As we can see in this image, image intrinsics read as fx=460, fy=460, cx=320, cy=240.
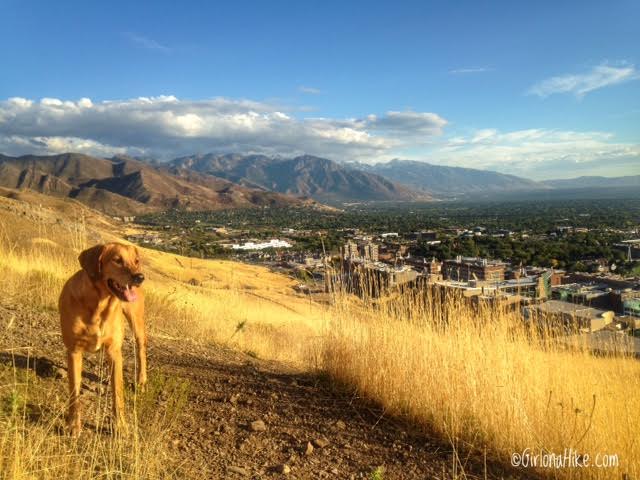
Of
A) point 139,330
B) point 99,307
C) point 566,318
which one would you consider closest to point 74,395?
point 99,307

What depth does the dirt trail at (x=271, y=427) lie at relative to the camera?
2.73 meters

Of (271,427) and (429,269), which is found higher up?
(429,269)

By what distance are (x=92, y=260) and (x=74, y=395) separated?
33.2 inches

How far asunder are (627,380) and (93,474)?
3.86 metres

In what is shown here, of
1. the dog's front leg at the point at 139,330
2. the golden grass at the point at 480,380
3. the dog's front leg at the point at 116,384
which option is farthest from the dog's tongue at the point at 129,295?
the dog's front leg at the point at 139,330

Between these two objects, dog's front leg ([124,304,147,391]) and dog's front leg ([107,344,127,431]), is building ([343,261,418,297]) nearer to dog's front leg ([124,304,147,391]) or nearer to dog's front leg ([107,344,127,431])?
dog's front leg ([124,304,147,391])

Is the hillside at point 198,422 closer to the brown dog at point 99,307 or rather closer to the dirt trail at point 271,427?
the dirt trail at point 271,427

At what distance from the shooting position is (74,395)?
110 inches

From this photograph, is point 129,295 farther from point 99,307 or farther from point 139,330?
point 139,330

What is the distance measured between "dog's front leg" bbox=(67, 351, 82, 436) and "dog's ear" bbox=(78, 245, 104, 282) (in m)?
0.56

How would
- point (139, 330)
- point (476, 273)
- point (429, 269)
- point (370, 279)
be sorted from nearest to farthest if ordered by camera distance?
point (139, 330) < point (370, 279) < point (476, 273) < point (429, 269)

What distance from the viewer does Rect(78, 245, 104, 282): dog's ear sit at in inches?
106

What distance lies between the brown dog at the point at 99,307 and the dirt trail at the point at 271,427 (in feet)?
0.75

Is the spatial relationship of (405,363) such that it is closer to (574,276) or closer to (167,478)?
(167,478)
